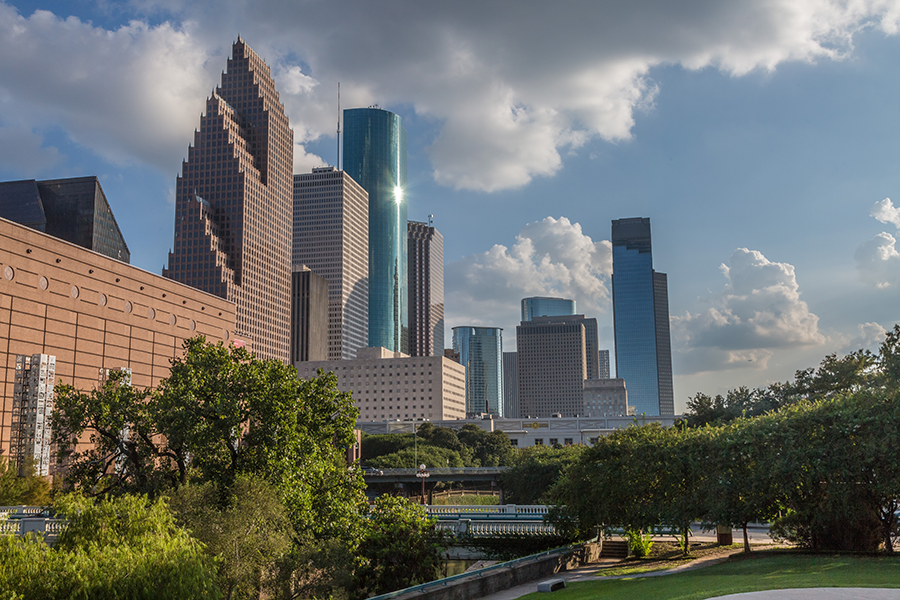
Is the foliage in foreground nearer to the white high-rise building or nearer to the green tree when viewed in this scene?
the green tree

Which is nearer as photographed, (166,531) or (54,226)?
(166,531)

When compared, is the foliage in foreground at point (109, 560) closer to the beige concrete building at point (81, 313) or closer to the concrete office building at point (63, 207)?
the beige concrete building at point (81, 313)

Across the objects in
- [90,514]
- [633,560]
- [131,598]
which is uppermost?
[90,514]

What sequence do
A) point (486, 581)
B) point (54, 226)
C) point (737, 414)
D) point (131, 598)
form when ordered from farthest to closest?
point (54, 226) < point (737, 414) < point (486, 581) < point (131, 598)

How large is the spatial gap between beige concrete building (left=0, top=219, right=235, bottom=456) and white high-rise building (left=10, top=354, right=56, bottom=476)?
14.9 ft

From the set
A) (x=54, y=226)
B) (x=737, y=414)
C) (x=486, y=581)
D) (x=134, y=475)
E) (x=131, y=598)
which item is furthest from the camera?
(x=54, y=226)

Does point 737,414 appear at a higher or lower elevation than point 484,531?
higher

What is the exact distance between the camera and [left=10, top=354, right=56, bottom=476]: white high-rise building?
77938 millimetres

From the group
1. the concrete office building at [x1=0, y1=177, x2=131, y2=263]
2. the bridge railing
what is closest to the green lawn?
the bridge railing

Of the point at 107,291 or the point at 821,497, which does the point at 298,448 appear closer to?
the point at 821,497

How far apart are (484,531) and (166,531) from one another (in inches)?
1018

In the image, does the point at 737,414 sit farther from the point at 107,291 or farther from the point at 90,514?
the point at 107,291

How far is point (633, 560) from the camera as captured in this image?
36281mm

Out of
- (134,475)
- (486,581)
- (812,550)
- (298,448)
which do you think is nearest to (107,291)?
(134,475)
